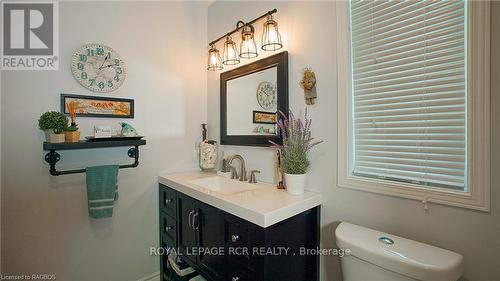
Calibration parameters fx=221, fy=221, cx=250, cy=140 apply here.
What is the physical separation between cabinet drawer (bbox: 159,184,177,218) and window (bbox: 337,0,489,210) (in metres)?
1.15

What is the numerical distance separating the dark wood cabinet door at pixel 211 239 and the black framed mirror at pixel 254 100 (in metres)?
0.60

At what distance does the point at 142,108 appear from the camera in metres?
1.75

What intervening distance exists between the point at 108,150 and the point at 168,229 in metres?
0.75

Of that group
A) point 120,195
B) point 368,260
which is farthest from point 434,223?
point 120,195

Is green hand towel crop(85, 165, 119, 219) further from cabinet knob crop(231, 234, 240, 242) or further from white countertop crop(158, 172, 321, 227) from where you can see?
cabinet knob crop(231, 234, 240, 242)

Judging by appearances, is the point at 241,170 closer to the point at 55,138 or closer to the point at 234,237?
the point at 234,237

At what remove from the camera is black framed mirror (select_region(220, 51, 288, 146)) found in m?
1.46

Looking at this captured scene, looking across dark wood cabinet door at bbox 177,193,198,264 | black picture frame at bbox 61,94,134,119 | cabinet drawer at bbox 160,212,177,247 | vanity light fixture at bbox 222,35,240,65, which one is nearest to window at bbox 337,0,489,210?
vanity light fixture at bbox 222,35,240,65

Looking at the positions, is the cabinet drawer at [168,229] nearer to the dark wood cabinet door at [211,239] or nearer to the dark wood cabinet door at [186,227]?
the dark wood cabinet door at [186,227]

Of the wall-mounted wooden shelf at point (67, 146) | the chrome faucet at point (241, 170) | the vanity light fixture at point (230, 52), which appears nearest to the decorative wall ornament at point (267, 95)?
the vanity light fixture at point (230, 52)

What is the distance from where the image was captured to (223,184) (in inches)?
69.2

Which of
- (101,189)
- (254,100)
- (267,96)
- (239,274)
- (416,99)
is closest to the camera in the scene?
(416,99)

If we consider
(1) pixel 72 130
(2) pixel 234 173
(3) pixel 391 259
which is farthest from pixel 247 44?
(3) pixel 391 259

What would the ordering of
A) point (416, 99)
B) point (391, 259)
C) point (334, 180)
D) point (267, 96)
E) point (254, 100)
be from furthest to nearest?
point (254, 100), point (267, 96), point (334, 180), point (416, 99), point (391, 259)
